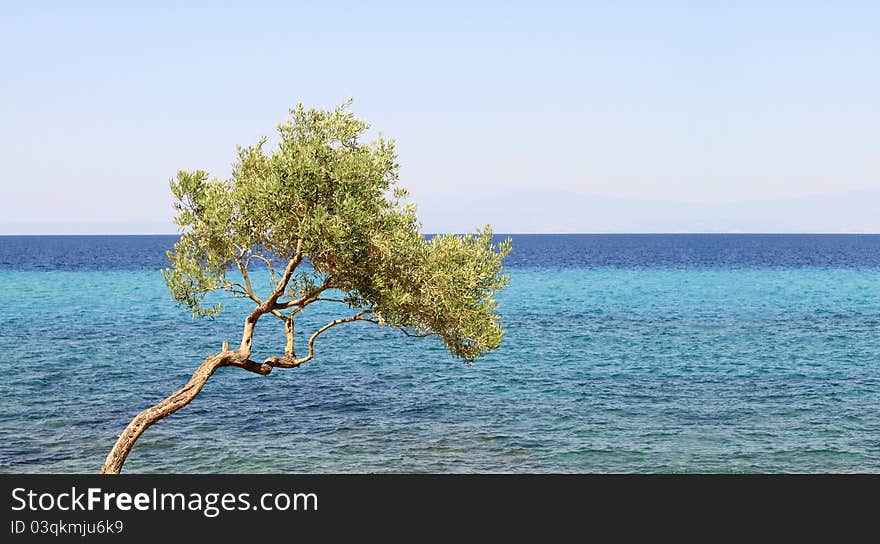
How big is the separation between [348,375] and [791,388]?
3303 cm

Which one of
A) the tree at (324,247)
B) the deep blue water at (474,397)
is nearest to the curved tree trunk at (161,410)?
the tree at (324,247)

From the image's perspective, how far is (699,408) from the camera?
54531 millimetres

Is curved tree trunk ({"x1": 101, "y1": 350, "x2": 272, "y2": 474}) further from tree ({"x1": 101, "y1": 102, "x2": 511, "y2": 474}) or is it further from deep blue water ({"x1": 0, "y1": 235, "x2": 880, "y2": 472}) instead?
deep blue water ({"x1": 0, "y1": 235, "x2": 880, "y2": 472})

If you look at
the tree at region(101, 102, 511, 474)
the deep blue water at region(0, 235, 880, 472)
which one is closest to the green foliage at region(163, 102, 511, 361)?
the tree at region(101, 102, 511, 474)

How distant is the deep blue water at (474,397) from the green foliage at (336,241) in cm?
1479

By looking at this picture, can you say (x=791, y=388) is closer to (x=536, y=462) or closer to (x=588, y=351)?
(x=588, y=351)

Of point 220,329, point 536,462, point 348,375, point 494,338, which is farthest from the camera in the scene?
point 220,329

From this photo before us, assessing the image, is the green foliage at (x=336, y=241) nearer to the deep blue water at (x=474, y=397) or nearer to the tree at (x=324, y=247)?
the tree at (x=324, y=247)

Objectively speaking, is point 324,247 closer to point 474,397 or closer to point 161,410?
point 161,410

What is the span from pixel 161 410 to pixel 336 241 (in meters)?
8.65

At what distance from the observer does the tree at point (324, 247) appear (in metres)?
25.7
